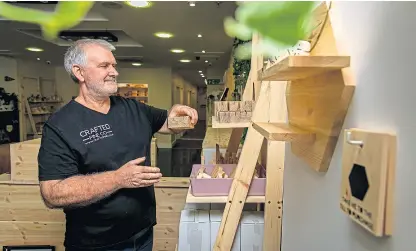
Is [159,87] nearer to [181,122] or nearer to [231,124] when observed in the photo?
[181,122]

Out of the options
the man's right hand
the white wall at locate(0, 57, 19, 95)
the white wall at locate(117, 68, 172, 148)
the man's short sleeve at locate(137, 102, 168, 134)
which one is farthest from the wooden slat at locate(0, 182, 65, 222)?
the white wall at locate(117, 68, 172, 148)

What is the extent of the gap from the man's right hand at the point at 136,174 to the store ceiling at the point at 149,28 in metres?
1.09

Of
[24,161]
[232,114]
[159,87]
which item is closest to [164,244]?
[24,161]

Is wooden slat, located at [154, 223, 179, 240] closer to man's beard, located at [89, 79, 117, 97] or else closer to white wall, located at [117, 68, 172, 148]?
man's beard, located at [89, 79, 117, 97]

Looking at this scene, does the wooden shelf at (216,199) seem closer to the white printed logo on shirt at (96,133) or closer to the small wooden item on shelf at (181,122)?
the small wooden item on shelf at (181,122)

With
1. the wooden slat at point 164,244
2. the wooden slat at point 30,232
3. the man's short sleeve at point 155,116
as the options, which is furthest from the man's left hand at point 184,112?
the wooden slat at point 30,232

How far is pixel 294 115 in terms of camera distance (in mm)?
1132

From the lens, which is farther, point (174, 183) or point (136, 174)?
point (174, 183)

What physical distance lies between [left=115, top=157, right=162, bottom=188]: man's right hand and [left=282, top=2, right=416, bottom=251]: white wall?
25.4 inches

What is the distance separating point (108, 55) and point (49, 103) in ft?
33.8

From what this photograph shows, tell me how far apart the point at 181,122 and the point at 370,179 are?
3.97ft

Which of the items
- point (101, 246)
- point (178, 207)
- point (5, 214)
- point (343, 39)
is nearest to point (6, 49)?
point (5, 214)

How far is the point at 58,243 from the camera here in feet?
8.98

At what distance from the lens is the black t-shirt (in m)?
1.46
